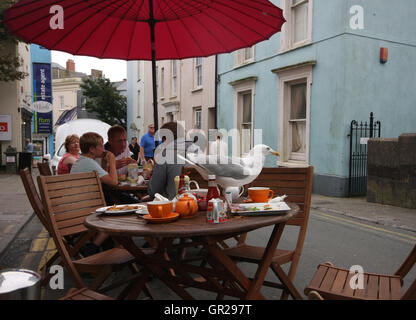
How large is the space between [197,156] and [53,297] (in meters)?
2.16

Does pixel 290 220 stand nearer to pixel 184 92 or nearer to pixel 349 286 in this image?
pixel 349 286

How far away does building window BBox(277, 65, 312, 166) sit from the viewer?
1131cm

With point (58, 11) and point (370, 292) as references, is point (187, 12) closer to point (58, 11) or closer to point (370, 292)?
point (58, 11)

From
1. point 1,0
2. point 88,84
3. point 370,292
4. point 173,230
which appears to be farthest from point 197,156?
point 88,84

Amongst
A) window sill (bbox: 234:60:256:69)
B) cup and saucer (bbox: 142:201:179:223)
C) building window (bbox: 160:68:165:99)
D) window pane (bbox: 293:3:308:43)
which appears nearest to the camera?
cup and saucer (bbox: 142:201:179:223)

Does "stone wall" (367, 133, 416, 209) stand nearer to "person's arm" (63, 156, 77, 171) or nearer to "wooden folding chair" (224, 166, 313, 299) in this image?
"wooden folding chair" (224, 166, 313, 299)

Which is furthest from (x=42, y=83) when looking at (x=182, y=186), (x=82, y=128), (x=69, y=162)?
(x=182, y=186)

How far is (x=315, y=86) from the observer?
10492 mm

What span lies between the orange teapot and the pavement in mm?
3406

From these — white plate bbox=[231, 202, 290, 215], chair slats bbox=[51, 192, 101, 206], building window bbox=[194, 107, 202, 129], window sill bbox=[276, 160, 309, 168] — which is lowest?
window sill bbox=[276, 160, 309, 168]

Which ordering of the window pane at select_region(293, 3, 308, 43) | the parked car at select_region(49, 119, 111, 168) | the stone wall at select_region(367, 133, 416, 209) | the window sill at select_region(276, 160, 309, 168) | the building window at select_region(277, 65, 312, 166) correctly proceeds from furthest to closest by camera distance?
the parked car at select_region(49, 119, 111, 168) → the building window at select_region(277, 65, 312, 166) → the window pane at select_region(293, 3, 308, 43) → the window sill at select_region(276, 160, 309, 168) → the stone wall at select_region(367, 133, 416, 209)

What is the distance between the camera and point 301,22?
37.3 ft

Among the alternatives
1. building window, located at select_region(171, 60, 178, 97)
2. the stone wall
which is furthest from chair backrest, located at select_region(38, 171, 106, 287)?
building window, located at select_region(171, 60, 178, 97)

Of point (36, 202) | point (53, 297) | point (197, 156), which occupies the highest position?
point (197, 156)
